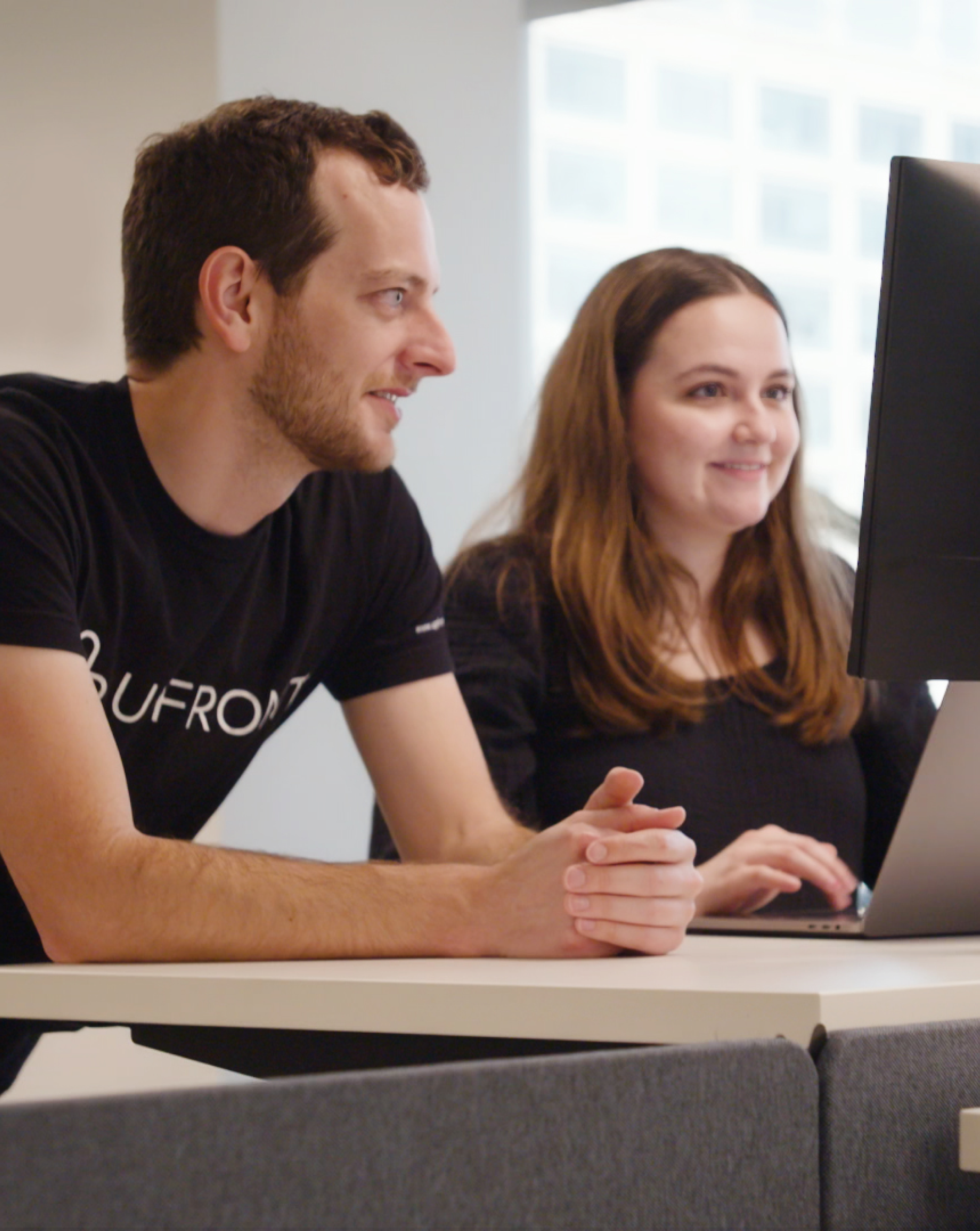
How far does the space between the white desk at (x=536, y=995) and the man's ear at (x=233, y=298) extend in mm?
714

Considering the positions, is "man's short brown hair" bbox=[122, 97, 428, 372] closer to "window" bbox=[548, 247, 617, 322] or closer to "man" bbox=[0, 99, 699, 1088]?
"man" bbox=[0, 99, 699, 1088]

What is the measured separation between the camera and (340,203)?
56.5 inches

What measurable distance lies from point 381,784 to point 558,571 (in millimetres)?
394

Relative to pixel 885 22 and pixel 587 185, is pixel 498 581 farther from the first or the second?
pixel 885 22

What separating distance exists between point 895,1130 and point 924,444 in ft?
1.31

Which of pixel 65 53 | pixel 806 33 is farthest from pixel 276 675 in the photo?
pixel 806 33

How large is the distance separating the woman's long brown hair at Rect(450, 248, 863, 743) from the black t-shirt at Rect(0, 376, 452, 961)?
0.79ft

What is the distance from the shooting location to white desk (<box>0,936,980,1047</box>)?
0.68 metres

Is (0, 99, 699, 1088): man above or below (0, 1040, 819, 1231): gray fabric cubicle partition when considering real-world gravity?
above

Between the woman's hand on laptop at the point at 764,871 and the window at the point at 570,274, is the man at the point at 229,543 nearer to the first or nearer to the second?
the woman's hand on laptop at the point at 764,871

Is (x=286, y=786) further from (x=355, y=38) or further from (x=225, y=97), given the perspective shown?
(x=355, y=38)

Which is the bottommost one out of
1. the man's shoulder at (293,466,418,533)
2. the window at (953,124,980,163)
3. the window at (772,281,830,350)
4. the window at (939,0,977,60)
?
the man's shoulder at (293,466,418,533)

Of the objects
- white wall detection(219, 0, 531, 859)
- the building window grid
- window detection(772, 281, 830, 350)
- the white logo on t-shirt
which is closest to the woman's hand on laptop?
the white logo on t-shirt

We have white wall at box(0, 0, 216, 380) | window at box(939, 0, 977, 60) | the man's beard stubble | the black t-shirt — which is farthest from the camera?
window at box(939, 0, 977, 60)
